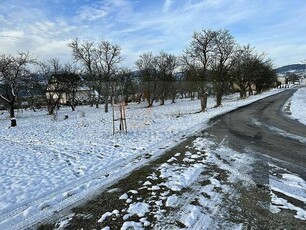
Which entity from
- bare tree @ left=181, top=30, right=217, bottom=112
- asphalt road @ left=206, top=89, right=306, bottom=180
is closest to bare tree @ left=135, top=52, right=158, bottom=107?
bare tree @ left=181, top=30, right=217, bottom=112

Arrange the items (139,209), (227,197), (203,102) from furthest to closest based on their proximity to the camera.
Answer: (203,102) → (227,197) → (139,209)

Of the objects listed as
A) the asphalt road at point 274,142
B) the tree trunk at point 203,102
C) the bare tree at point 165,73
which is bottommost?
the asphalt road at point 274,142

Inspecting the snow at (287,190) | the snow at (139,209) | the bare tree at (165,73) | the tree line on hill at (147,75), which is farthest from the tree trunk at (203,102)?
the bare tree at (165,73)

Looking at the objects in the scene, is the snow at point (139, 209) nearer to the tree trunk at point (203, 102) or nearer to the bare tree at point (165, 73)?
the tree trunk at point (203, 102)

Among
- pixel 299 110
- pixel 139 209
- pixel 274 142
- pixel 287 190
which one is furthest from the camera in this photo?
pixel 299 110

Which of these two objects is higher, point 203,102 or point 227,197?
point 203,102

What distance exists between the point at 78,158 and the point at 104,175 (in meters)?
2.46

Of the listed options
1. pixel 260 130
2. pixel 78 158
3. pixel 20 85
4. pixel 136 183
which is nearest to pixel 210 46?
pixel 260 130

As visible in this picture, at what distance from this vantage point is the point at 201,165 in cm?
729

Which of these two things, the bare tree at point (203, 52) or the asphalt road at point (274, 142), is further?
the bare tree at point (203, 52)

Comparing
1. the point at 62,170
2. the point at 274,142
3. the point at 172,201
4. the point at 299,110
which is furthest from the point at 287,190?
the point at 299,110

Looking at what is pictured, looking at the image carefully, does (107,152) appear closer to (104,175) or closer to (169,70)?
(104,175)

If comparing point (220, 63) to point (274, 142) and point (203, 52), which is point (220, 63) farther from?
point (274, 142)

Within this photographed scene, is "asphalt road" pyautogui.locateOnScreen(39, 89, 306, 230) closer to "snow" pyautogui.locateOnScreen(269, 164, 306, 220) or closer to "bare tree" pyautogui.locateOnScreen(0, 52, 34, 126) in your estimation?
"snow" pyautogui.locateOnScreen(269, 164, 306, 220)
